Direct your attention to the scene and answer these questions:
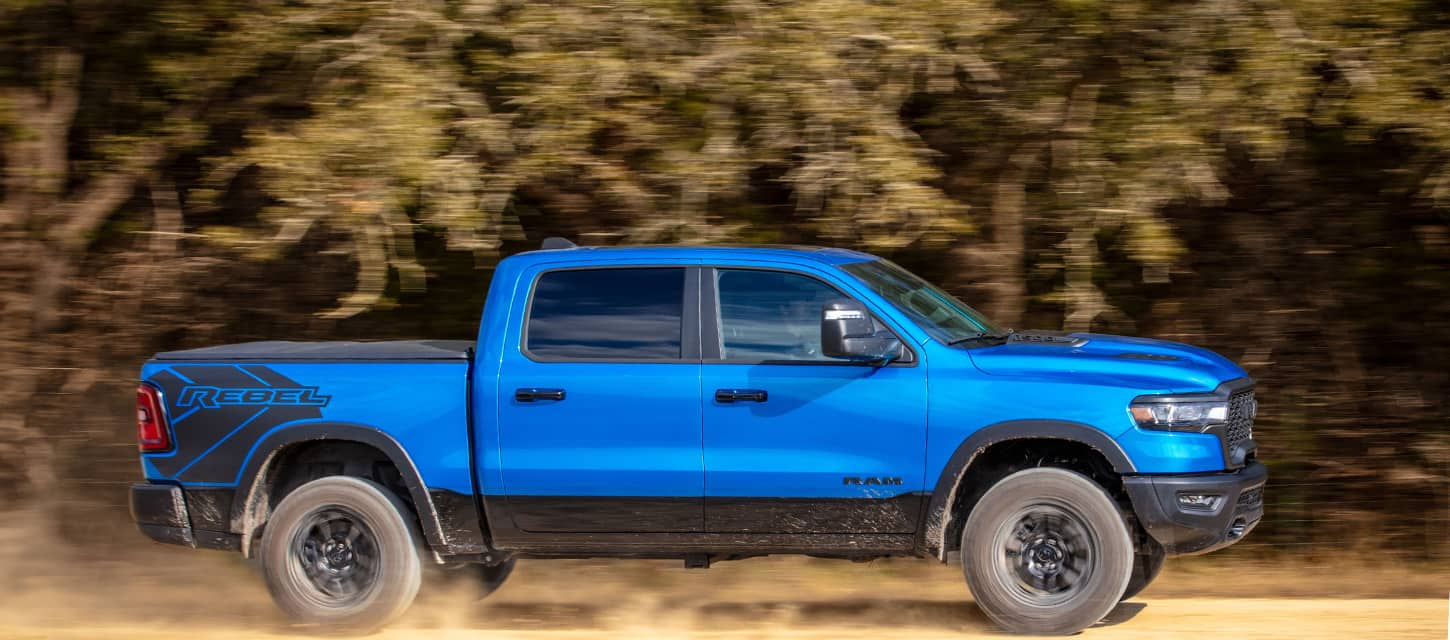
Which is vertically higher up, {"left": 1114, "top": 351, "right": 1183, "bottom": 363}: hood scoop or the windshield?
the windshield

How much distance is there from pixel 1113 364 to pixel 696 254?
176 centimetres

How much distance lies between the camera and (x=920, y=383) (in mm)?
5941

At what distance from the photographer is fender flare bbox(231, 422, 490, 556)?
623cm

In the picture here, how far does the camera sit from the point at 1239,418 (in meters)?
6.16

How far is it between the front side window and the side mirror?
0.08 metres

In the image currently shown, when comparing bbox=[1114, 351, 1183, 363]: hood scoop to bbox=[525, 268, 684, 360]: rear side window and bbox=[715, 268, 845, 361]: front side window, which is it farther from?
bbox=[525, 268, 684, 360]: rear side window

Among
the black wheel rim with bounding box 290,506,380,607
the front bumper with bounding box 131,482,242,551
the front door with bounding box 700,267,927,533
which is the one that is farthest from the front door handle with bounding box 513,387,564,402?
the front bumper with bounding box 131,482,242,551

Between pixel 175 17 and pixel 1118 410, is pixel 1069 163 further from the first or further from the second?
pixel 175 17

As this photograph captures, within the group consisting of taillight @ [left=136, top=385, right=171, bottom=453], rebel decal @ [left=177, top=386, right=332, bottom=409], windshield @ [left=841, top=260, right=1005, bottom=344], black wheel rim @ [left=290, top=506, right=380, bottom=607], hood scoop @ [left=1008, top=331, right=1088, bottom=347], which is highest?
windshield @ [left=841, top=260, right=1005, bottom=344]

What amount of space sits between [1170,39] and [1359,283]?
2316 millimetres

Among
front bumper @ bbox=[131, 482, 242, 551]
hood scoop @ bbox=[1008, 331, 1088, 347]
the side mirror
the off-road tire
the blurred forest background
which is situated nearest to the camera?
the side mirror

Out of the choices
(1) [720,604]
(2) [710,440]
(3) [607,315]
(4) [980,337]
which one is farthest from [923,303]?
(1) [720,604]

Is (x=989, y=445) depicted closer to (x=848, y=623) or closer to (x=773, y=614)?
(x=848, y=623)

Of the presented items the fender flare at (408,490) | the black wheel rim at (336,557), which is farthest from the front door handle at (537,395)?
the black wheel rim at (336,557)
